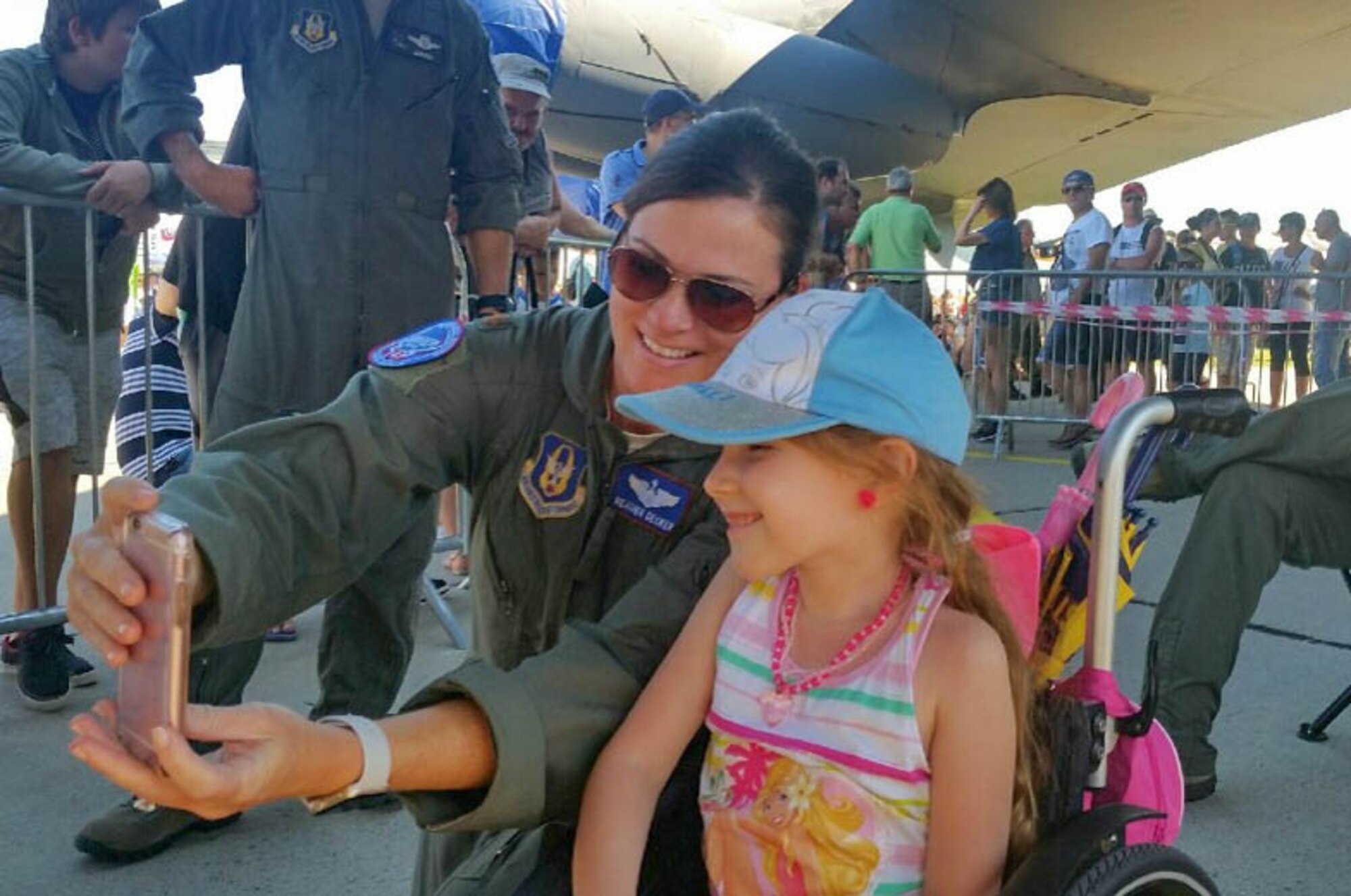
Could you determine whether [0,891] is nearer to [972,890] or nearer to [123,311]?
[123,311]

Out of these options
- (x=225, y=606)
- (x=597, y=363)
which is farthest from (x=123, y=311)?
(x=225, y=606)

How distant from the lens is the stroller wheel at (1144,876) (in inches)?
48.7

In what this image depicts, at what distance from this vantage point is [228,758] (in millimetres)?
1043

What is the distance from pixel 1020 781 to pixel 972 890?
14cm

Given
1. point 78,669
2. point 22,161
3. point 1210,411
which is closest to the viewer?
point 1210,411

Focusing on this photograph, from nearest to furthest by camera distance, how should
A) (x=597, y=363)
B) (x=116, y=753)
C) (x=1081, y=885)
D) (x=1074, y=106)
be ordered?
(x=116, y=753) < (x=1081, y=885) < (x=597, y=363) < (x=1074, y=106)

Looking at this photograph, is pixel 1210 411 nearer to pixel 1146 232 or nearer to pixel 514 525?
pixel 514 525

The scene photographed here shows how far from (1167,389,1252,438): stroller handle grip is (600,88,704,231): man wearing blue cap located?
161 inches

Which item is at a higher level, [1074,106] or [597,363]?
[1074,106]

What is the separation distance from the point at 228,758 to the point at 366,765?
15cm

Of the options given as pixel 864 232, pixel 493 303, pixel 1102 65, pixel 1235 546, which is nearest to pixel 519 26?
pixel 493 303

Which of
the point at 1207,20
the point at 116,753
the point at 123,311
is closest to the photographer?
the point at 116,753

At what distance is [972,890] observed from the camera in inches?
51.3

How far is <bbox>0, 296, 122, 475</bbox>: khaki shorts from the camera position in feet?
11.9
